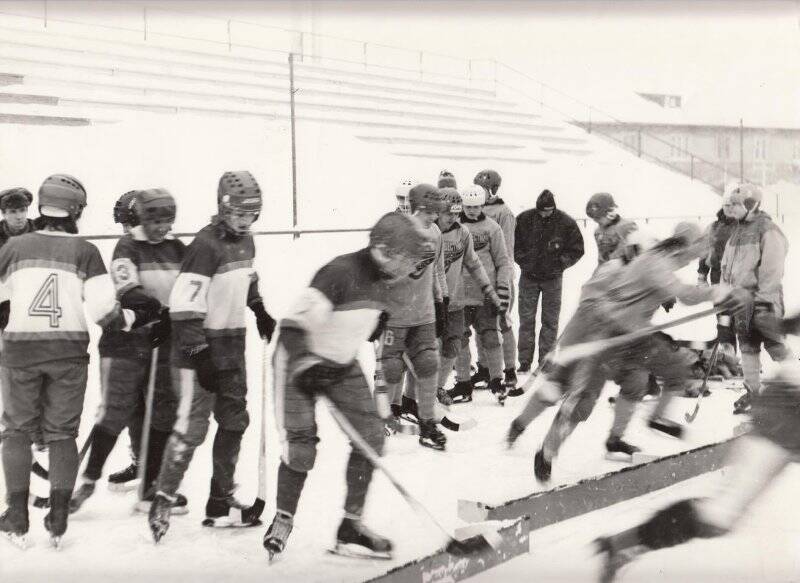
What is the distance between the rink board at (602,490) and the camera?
145 inches

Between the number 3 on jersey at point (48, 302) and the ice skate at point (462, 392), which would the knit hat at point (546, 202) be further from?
the number 3 on jersey at point (48, 302)

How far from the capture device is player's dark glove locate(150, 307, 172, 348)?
12.1 ft

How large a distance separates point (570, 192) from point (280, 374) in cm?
1474

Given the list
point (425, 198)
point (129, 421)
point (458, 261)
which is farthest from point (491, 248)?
point (129, 421)

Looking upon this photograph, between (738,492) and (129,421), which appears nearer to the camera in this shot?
(738,492)

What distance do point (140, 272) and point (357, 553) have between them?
Result: 1513 mm

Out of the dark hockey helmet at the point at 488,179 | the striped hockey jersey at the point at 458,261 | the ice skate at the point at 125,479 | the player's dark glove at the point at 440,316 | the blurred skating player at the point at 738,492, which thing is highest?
the dark hockey helmet at the point at 488,179

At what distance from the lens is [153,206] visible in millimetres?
3764

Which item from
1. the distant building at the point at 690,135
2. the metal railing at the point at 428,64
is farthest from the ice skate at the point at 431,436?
the distant building at the point at 690,135

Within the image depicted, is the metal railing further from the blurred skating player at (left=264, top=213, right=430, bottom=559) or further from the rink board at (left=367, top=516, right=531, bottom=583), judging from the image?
the rink board at (left=367, top=516, right=531, bottom=583)

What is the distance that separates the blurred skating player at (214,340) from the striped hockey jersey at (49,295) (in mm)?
331

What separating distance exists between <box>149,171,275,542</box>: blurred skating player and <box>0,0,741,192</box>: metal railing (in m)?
8.43

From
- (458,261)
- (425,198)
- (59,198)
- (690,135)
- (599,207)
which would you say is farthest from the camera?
(690,135)

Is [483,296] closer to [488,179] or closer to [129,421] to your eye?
[488,179]
